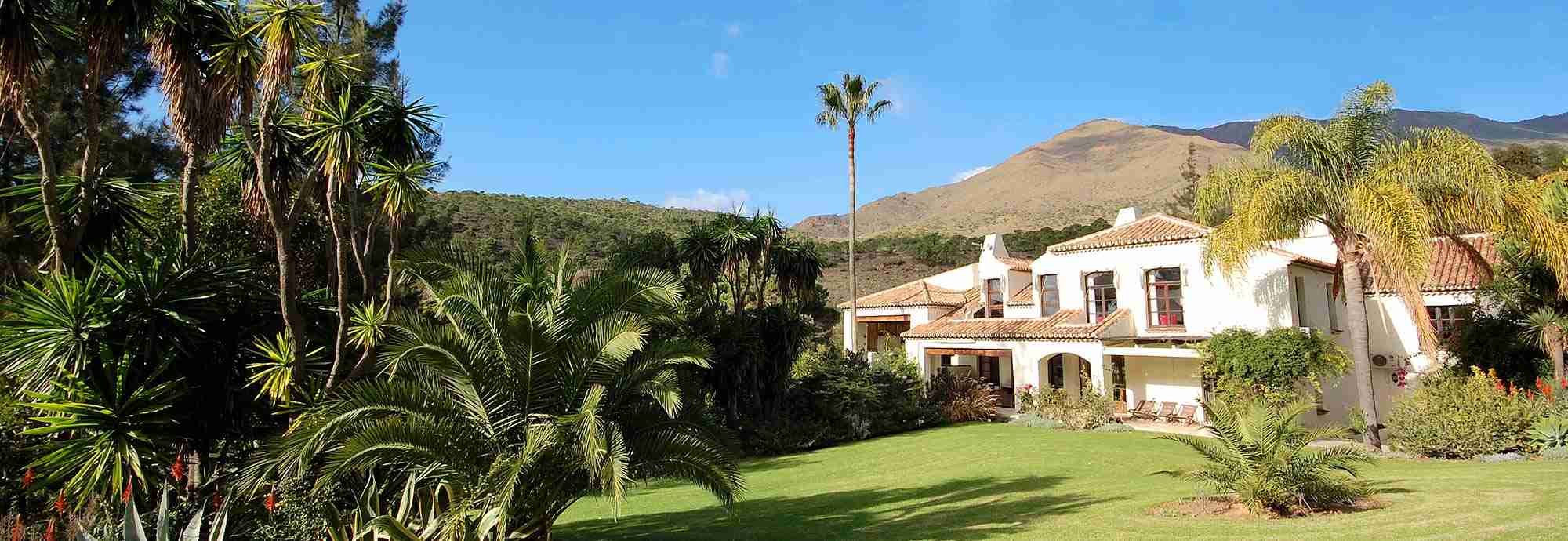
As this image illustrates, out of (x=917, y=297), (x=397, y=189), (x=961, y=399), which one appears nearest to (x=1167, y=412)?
(x=961, y=399)

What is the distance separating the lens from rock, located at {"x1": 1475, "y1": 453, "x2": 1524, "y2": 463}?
577 inches

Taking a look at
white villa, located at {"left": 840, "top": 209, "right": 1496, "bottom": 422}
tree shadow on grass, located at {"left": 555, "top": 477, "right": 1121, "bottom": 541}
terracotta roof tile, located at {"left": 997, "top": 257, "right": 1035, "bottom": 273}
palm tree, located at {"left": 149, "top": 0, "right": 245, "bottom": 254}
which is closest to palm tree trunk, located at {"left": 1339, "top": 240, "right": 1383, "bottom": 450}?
white villa, located at {"left": 840, "top": 209, "right": 1496, "bottom": 422}

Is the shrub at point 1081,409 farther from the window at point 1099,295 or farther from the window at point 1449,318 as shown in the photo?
the window at point 1449,318

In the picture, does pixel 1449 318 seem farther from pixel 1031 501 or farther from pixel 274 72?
pixel 274 72

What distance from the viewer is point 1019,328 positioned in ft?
89.4

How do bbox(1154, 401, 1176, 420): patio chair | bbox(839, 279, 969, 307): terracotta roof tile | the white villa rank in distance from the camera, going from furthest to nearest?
bbox(839, 279, 969, 307): terracotta roof tile
bbox(1154, 401, 1176, 420): patio chair
the white villa

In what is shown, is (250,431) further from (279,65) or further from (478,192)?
(478,192)

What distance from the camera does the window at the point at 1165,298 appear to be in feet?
80.0

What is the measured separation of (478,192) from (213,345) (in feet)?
186

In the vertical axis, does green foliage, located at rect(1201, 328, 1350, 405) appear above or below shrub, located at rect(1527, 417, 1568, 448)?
above

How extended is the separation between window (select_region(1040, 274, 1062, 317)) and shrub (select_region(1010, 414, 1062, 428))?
13.7ft

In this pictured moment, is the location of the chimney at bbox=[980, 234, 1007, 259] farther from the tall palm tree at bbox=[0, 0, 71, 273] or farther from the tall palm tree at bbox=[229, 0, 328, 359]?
the tall palm tree at bbox=[0, 0, 71, 273]

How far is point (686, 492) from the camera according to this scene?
53.2ft

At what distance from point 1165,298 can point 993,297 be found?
7.07m
